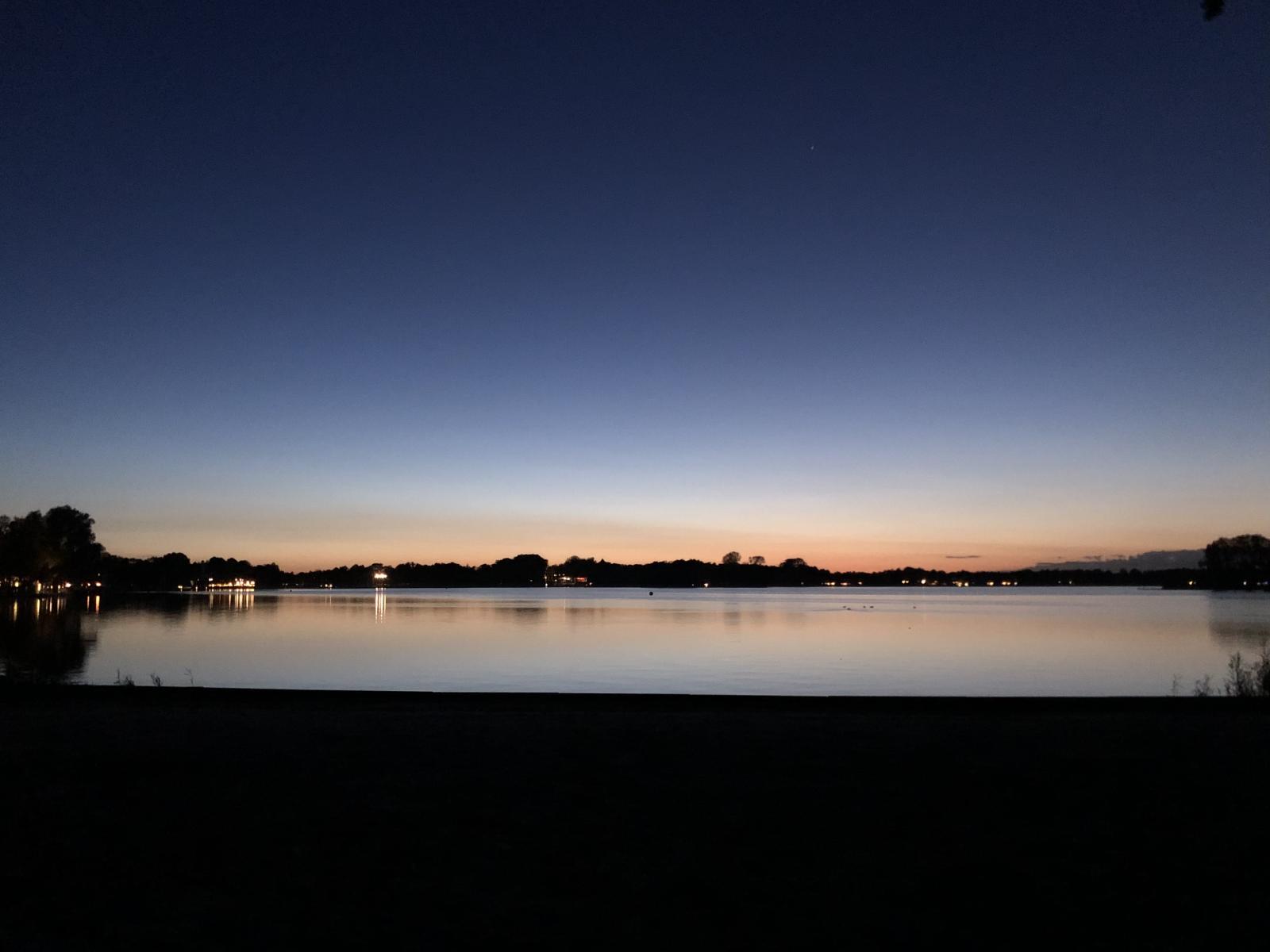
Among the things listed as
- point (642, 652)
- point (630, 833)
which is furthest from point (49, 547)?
point (630, 833)

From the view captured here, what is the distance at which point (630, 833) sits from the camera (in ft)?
20.1

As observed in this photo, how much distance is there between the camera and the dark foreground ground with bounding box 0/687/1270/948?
4.70 m

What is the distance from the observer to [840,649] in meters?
43.8

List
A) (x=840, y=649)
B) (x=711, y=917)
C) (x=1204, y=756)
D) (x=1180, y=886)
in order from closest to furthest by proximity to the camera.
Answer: (x=711, y=917)
(x=1180, y=886)
(x=1204, y=756)
(x=840, y=649)

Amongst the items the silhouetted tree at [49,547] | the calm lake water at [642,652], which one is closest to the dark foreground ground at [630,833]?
the calm lake water at [642,652]

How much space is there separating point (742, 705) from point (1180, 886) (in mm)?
7463

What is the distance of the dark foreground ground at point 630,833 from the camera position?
4.70 meters

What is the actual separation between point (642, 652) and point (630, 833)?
36.5 metres

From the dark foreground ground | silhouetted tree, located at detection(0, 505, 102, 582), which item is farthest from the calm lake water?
silhouetted tree, located at detection(0, 505, 102, 582)

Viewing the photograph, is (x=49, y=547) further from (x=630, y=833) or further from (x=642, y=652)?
(x=630, y=833)

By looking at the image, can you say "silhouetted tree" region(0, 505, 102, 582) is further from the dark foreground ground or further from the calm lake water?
the dark foreground ground

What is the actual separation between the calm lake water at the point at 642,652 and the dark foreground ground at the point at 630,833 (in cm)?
1550

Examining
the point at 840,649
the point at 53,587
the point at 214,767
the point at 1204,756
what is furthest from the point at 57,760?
the point at 53,587

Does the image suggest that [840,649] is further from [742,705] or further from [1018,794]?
[1018,794]
